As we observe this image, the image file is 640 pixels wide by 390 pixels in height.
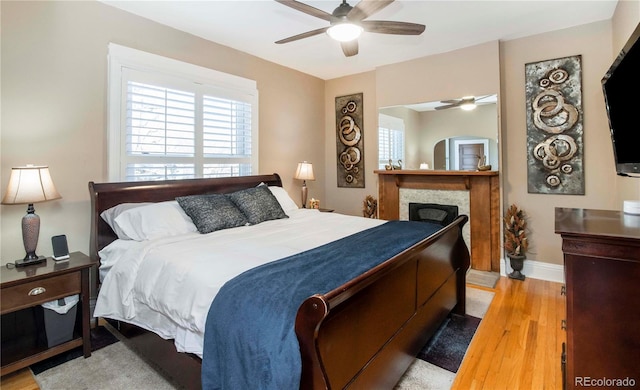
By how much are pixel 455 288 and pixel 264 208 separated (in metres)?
1.98

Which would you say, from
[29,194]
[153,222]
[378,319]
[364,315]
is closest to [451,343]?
[378,319]

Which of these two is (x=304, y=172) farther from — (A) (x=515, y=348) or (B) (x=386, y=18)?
(A) (x=515, y=348)

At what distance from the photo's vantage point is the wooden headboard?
8.93 ft

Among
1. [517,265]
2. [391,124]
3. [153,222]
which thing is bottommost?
[517,265]

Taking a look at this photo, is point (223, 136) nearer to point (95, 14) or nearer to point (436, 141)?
point (95, 14)

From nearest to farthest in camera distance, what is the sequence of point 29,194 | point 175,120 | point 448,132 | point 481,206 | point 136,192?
point 29,194
point 136,192
point 175,120
point 481,206
point 448,132

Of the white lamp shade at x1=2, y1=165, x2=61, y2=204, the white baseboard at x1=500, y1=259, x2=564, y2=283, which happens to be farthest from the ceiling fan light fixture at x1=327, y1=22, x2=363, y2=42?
the white baseboard at x1=500, y1=259, x2=564, y2=283

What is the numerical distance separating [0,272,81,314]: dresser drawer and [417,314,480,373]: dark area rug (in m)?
2.51

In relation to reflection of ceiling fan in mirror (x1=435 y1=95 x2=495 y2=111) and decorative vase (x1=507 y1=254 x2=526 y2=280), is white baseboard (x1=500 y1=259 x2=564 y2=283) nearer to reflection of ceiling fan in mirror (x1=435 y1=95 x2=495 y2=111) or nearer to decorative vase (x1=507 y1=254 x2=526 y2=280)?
decorative vase (x1=507 y1=254 x2=526 y2=280)

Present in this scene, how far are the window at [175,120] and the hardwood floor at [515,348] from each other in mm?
1923

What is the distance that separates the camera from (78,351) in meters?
2.43

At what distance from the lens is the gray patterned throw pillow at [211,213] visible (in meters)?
2.83

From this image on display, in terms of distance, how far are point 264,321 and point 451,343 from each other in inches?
71.2

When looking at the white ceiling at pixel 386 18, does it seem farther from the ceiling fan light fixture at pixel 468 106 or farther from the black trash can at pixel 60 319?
the black trash can at pixel 60 319
